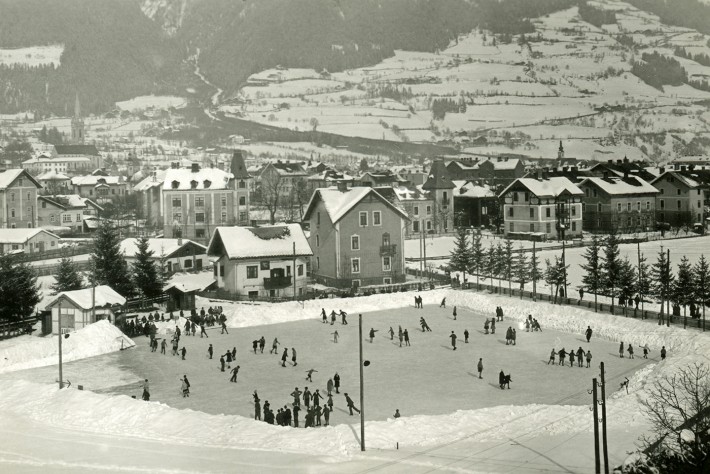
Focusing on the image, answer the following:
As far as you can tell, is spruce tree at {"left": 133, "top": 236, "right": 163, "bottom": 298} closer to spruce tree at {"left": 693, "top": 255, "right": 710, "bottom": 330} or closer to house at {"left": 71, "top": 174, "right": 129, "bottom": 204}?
spruce tree at {"left": 693, "top": 255, "right": 710, "bottom": 330}

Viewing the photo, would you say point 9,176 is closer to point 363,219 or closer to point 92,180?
point 363,219

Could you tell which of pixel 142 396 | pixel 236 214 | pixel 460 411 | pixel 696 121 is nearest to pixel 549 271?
pixel 460 411

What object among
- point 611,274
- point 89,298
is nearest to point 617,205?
point 611,274

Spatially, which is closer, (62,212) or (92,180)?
(62,212)

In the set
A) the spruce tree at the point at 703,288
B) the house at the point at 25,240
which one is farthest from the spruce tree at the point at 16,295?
the spruce tree at the point at 703,288

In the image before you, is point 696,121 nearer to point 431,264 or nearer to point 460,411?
point 431,264

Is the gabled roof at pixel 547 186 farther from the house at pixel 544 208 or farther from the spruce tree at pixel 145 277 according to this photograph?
the spruce tree at pixel 145 277
